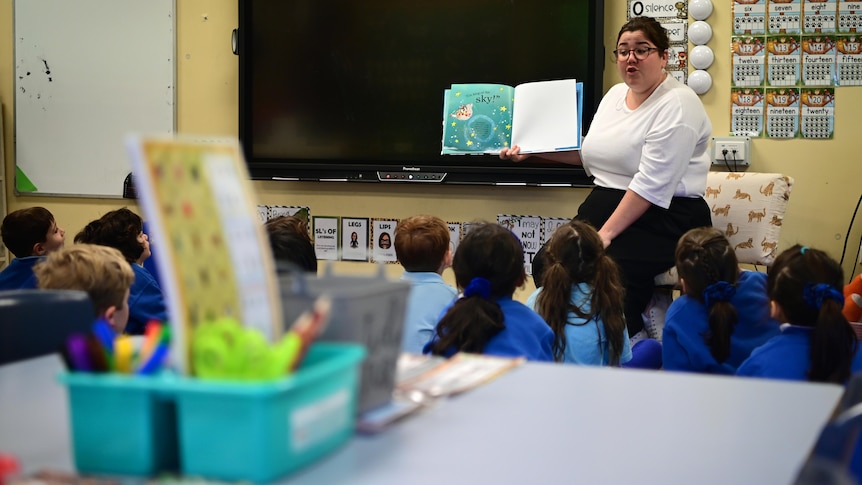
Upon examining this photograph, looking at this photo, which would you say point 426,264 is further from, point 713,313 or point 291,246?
point 713,313

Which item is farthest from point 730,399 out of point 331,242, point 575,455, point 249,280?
point 331,242

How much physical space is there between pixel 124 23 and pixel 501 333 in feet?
11.0

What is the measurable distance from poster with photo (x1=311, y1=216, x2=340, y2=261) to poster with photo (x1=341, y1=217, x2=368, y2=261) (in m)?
0.04

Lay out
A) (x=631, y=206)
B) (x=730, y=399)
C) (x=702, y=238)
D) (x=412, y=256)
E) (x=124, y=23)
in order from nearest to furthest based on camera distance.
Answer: (x=730, y=399) < (x=702, y=238) < (x=412, y=256) < (x=631, y=206) < (x=124, y=23)

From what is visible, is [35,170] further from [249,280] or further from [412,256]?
[249,280]

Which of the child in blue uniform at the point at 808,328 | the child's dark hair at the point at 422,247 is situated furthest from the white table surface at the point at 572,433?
the child's dark hair at the point at 422,247

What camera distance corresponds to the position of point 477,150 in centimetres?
388

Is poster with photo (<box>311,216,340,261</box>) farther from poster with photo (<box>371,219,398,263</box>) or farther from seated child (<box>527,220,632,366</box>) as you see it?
seated child (<box>527,220,632,366</box>)

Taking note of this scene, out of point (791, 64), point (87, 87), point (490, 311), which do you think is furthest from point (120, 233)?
point (791, 64)

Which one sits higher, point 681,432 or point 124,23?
point 124,23

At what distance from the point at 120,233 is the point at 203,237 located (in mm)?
2662

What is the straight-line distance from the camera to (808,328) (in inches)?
85.8

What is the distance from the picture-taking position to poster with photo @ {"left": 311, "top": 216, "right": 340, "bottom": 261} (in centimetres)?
466

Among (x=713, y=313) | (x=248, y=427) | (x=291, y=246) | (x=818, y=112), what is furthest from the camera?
(x=818, y=112)
